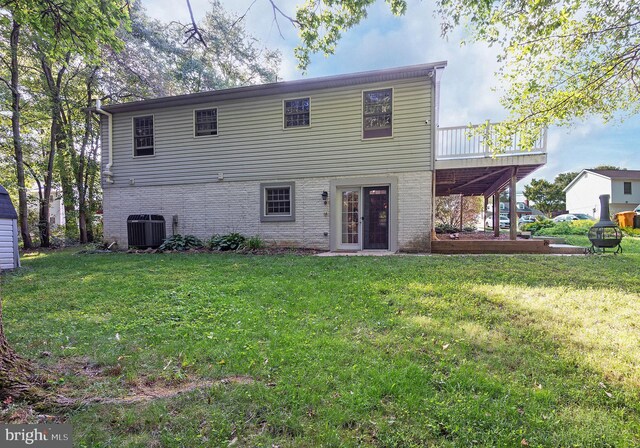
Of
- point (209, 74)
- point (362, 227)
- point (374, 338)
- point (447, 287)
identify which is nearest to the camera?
Result: point (374, 338)

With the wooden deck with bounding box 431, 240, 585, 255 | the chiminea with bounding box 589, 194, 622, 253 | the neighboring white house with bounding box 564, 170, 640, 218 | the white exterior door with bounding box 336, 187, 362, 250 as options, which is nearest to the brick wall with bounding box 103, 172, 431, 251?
the white exterior door with bounding box 336, 187, 362, 250

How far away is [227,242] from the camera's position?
9625 mm

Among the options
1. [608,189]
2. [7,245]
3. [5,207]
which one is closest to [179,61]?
[5,207]

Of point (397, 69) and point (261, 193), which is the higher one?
point (397, 69)

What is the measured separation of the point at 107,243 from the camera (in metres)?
11.2

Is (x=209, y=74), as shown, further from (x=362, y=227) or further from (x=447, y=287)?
(x=447, y=287)

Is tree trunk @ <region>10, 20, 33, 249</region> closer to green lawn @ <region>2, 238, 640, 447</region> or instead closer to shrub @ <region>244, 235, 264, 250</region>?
green lawn @ <region>2, 238, 640, 447</region>

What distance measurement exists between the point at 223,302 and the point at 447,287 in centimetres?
345

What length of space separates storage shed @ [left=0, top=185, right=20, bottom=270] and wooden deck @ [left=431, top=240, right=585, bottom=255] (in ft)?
→ 36.8

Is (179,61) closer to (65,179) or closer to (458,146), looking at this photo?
(65,179)

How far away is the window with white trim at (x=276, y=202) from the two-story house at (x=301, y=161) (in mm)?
34

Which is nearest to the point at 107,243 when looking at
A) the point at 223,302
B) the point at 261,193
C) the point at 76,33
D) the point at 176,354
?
the point at 261,193

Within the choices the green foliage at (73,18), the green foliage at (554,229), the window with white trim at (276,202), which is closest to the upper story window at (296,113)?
the window with white trim at (276,202)

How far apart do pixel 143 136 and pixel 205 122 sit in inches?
102
